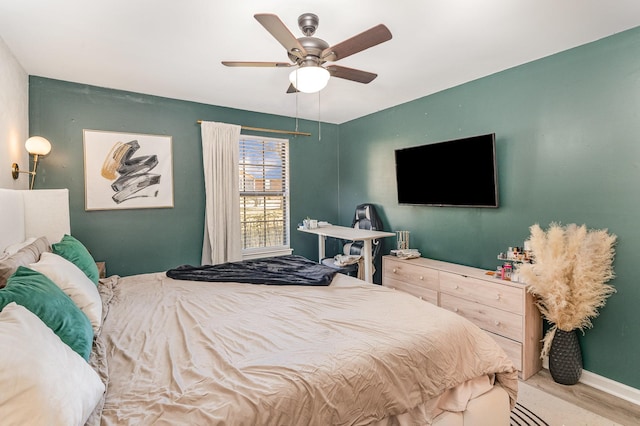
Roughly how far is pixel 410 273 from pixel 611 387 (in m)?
1.72

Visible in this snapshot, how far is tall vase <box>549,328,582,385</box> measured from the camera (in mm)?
2430

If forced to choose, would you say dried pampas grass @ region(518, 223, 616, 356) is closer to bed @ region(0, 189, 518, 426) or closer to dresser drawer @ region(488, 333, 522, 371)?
dresser drawer @ region(488, 333, 522, 371)

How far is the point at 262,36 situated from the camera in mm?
2312

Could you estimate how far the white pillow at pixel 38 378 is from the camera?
2.49ft

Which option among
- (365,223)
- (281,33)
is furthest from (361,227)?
(281,33)

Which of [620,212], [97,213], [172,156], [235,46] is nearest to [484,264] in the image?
[620,212]

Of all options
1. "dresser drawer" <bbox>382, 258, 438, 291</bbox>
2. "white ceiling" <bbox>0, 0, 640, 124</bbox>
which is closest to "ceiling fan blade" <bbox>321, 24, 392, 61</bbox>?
"white ceiling" <bbox>0, 0, 640, 124</bbox>

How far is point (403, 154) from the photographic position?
383 centimetres

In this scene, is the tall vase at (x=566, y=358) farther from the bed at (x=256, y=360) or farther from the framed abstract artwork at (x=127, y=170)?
the framed abstract artwork at (x=127, y=170)

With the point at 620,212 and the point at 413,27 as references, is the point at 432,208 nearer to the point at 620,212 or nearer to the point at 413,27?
the point at 620,212

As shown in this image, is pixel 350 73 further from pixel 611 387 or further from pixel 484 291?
pixel 611 387

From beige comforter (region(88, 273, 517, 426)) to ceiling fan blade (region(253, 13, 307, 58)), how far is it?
157cm

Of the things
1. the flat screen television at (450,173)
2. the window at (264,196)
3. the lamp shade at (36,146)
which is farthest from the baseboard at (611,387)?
the lamp shade at (36,146)

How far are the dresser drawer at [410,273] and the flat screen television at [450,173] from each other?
73cm
